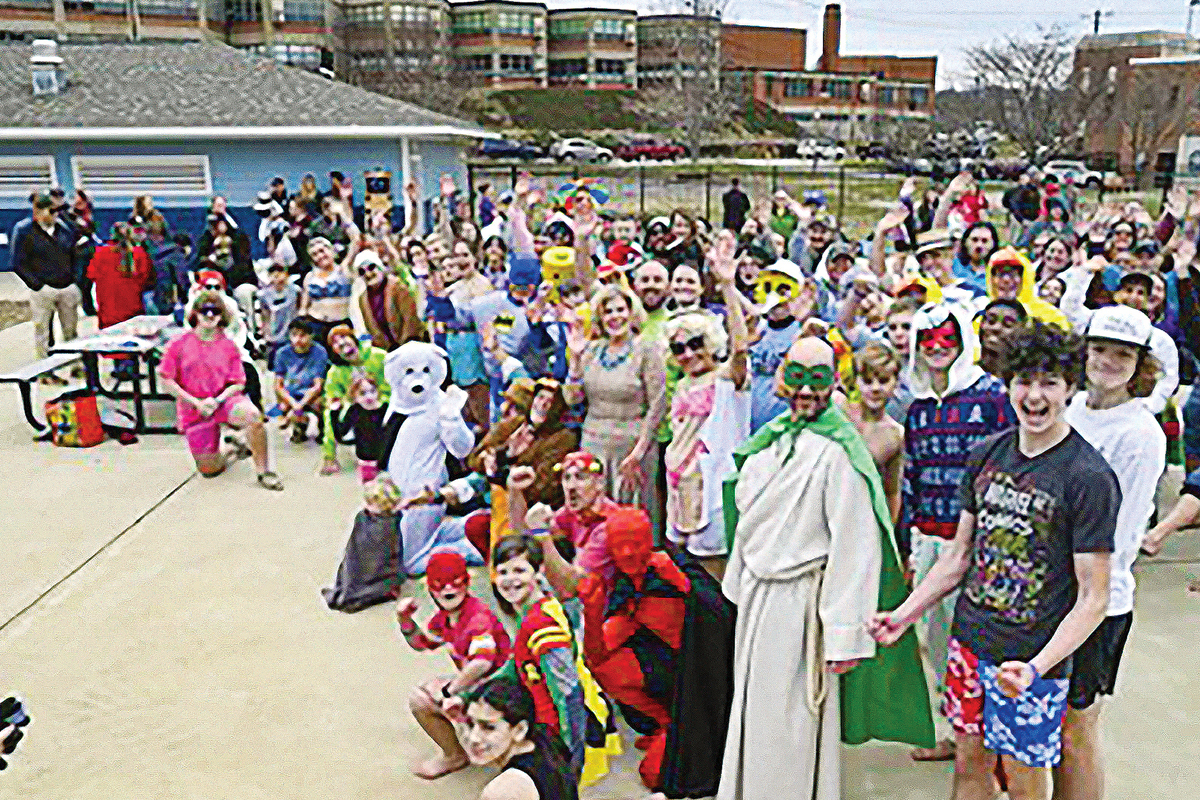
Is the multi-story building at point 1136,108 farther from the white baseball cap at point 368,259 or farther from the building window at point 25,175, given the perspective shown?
the white baseball cap at point 368,259

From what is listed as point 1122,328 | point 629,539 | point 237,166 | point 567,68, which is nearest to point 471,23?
point 567,68

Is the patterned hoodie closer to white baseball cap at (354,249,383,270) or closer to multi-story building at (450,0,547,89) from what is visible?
white baseball cap at (354,249,383,270)

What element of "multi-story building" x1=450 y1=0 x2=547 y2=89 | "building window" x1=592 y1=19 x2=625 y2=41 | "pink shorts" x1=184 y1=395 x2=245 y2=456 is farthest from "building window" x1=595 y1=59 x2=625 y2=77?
"pink shorts" x1=184 y1=395 x2=245 y2=456

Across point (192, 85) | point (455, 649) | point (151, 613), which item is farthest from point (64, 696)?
point (192, 85)

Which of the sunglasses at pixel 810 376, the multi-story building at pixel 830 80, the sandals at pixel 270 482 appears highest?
the multi-story building at pixel 830 80

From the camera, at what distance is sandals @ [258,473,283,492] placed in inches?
303

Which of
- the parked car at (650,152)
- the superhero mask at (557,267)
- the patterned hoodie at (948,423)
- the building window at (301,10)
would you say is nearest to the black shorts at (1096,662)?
the patterned hoodie at (948,423)

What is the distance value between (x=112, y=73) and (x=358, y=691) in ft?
66.9

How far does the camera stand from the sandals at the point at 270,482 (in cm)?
771

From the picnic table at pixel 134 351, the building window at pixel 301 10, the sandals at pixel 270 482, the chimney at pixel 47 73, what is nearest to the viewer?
→ the sandals at pixel 270 482

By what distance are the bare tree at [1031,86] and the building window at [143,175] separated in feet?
90.9

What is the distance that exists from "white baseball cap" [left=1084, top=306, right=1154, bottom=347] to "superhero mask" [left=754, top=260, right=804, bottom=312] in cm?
246

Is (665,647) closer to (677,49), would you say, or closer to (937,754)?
(937,754)

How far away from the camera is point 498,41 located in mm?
72188
